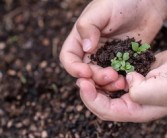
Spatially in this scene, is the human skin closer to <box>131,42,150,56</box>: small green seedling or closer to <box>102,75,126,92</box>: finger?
<box>102,75,126,92</box>: finger

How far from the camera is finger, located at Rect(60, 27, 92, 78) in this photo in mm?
1468

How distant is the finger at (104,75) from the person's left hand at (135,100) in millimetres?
26

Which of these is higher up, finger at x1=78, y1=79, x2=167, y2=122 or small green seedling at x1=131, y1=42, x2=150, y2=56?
small green seedling at x1=131, y1=42, x2=150, y2=56

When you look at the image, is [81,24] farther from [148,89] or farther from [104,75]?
[148,89]

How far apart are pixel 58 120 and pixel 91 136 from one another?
0.19 m

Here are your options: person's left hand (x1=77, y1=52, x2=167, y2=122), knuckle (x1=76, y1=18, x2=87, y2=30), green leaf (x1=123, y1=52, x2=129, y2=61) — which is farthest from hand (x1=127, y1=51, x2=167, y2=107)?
knuckle (x1=76, y1=18, x2=87, y2=30)

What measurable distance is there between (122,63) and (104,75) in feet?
0.30

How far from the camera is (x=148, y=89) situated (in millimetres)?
1384

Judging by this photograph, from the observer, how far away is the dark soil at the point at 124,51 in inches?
61.1

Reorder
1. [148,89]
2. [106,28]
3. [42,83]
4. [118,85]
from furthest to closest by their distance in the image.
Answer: [42,83], [106,28], [118,85], [148,89]

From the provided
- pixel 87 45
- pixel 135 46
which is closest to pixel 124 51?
pixel 135 46

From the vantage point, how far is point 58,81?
2010 millimetres

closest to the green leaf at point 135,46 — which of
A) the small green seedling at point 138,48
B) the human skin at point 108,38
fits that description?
the small green seedling at point 138,48

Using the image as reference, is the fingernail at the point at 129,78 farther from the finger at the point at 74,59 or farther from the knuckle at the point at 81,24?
the knuckle at the point at 81,24
